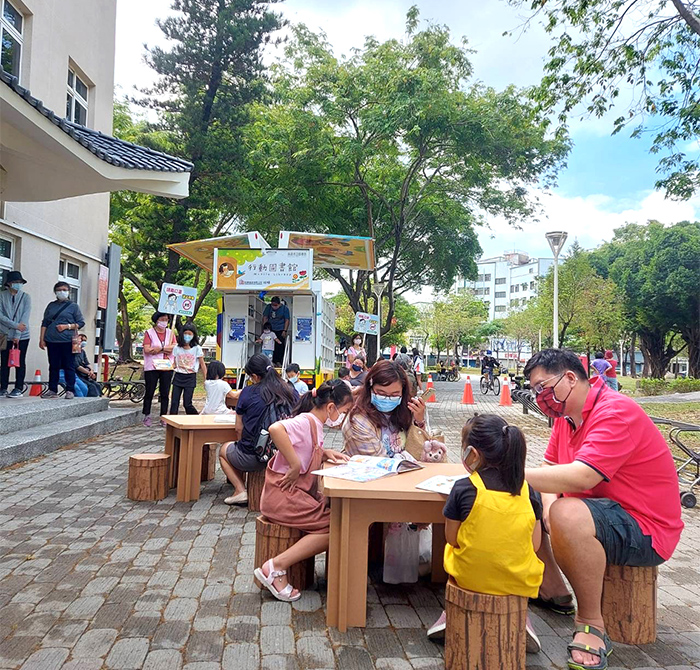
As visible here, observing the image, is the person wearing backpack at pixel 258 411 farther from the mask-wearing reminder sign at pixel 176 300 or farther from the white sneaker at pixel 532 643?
the mask-wearing reminder sign at pixel 176 300

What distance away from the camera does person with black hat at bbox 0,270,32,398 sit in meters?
8.85

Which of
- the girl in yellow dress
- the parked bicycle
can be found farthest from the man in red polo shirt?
the parked bicycle

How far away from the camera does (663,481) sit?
9.57 ft

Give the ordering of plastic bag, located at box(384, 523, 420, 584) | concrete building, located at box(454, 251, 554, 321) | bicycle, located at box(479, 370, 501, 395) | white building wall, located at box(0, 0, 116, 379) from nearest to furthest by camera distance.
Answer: plastic bag, located at box(384, 523, 420, 584), white building wall, located at box(0, 0, 116, 379), bicycle, located at box(479, 370, 501, 395), concrete building, located at box(454, 251, 554, 321)

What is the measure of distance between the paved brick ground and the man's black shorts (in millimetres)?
468

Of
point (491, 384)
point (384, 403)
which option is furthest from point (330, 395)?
point (491, 384)

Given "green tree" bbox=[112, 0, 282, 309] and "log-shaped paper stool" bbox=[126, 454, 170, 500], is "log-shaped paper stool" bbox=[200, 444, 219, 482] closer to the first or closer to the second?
"log-shaped paper stool" bbox=[126, 454, 170, 500]

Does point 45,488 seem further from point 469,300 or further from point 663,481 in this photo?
point 469,300

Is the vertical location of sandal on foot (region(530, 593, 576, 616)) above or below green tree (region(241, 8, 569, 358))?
below

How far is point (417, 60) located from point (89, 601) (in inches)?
644

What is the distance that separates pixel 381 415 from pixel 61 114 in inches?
418

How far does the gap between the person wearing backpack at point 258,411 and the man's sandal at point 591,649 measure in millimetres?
2773

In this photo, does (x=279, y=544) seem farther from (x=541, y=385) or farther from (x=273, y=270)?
(x=273, y=270)

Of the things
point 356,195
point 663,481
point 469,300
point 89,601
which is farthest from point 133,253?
point 469,300
